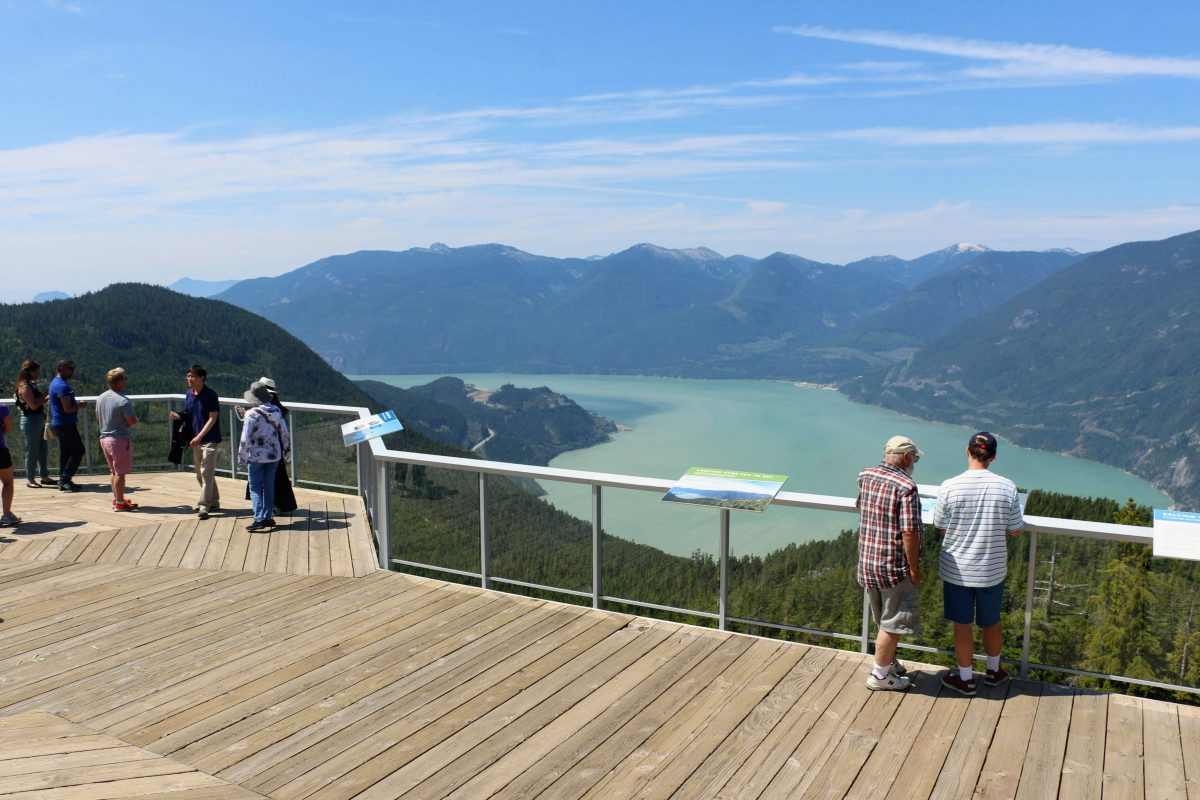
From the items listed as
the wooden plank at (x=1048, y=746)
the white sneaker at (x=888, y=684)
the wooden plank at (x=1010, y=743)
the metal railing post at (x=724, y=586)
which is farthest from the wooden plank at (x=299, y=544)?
the wooden plank at (x=1048, y=746)

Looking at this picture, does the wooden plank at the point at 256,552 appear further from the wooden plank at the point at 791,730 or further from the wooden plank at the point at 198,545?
the wooden plank at the point at 791,730

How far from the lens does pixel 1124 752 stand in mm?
4188

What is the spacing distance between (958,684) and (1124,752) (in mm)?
860

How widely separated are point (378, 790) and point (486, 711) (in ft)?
2.93

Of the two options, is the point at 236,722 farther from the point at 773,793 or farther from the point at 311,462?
the point at 311,462

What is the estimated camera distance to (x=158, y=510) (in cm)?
940

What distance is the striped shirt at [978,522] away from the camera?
4629mm

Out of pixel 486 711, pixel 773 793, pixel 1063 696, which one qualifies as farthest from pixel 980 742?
pixel 486 711

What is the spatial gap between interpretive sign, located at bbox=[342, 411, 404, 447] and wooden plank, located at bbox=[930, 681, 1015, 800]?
486cm

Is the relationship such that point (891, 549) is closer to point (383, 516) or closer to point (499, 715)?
point (499, 715)

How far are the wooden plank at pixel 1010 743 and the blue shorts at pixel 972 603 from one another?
445 millimetres

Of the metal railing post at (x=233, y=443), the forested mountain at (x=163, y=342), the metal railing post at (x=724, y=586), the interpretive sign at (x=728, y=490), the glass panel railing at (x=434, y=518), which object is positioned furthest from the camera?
the forested mountain at (x=163, y=342)

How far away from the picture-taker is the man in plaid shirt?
465 centimetres

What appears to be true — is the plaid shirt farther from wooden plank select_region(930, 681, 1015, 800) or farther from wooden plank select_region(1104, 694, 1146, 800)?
wooden plank select_region(1104, 694, 1146, 800)
